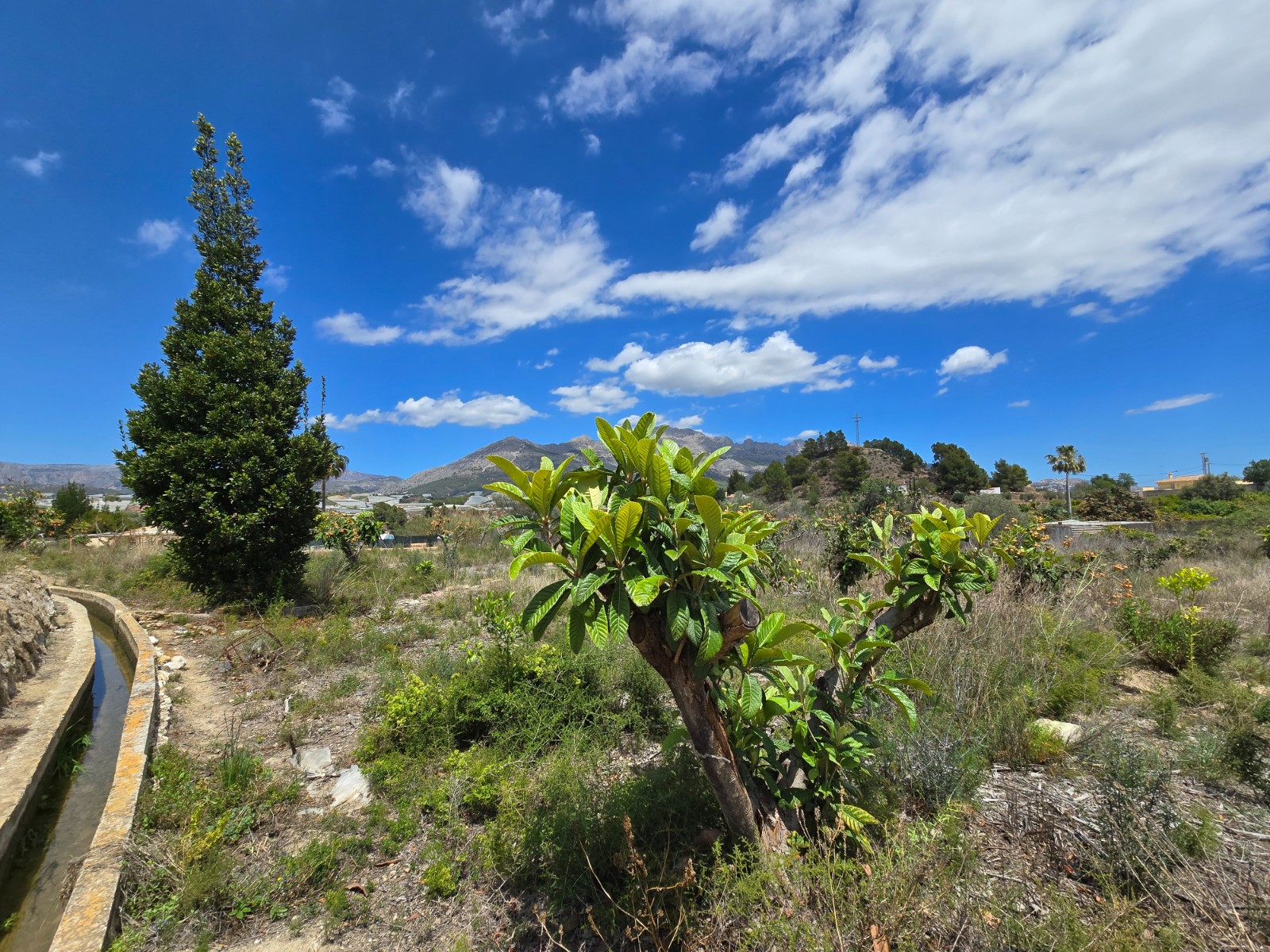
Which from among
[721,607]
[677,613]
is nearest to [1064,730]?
[721,607]

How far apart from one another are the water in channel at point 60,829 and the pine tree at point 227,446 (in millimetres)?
2718

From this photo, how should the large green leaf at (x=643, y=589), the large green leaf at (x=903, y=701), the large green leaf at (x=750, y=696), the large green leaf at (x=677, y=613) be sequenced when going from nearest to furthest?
the large green leaf at (x=643, y=589) → the large green leaf at (x=677, y=613) → the large green leaf at (x=750, y=696) → the large green leaf at (x=903, y=701)

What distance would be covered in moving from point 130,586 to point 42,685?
21.1ft

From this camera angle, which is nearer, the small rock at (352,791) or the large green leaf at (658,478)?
the large green leaf at (658,478)

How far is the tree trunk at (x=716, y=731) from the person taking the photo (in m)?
1.84

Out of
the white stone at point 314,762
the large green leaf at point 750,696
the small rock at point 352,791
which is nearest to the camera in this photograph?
the large green leaf at point 750,696

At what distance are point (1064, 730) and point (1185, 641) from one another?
7.72 feet

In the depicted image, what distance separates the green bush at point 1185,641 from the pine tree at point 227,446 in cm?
1064

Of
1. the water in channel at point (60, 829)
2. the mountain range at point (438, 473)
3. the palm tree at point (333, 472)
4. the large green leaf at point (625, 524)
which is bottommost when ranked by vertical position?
the water in channel at point (60, 829)

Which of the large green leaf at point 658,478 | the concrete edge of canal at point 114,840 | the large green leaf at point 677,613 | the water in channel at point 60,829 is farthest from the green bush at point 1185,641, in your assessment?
the water in channel at point 60,829

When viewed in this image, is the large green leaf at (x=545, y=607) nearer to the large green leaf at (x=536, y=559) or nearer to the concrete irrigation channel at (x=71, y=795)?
A: the large green leaf at (x=536, y=559)

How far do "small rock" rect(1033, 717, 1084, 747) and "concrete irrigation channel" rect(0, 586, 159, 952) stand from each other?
507 cm

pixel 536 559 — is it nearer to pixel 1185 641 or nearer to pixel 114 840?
pixel 114 840

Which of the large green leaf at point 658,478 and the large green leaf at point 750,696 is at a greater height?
the large green leaf at point 658,478
